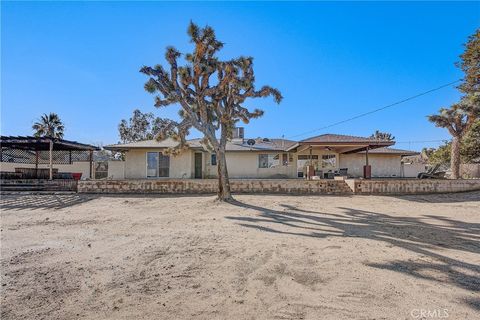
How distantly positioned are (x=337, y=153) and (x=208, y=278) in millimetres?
18984

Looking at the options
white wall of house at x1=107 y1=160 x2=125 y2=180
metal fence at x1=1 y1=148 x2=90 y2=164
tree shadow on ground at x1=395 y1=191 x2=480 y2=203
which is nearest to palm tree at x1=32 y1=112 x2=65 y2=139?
metal fence at x1=1 y1=148 x2=90 y2=164

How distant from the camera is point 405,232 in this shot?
20.5 feet

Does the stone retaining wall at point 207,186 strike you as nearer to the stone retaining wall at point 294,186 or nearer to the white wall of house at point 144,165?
the stone retaining wall at point 294,186

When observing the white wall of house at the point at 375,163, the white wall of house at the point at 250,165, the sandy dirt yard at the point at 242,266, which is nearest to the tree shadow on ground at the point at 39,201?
the sandy dirt yard at the point at 242,266

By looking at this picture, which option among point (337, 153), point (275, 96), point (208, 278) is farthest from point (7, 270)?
point (337, 153)

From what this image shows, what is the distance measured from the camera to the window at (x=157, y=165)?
18672 millimetres

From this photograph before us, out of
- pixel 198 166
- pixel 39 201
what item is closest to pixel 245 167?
pixel 198 166

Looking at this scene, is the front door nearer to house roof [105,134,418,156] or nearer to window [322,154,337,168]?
house roof [105,134,418,156]

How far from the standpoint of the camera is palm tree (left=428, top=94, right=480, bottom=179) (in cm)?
1538

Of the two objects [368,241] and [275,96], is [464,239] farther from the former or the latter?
[275,96]

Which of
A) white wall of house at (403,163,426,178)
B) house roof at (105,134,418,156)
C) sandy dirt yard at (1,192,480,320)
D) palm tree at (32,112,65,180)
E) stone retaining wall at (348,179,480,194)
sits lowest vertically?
sandy dirt yard at (1,192,480,320)

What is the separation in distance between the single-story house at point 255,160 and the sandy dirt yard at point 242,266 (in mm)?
10115

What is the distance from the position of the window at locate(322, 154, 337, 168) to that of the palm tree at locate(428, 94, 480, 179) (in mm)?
6772

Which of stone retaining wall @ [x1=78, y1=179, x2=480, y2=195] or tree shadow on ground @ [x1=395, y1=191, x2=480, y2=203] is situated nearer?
tree shadow on ground @ [x1=395, y1=191, x2=480, y2=203]
